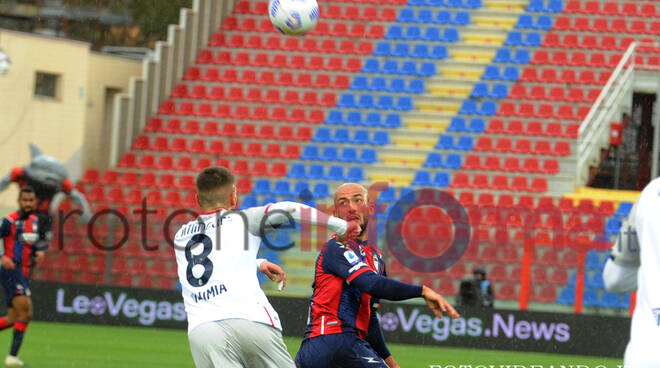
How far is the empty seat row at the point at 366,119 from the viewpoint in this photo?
19.5 meters

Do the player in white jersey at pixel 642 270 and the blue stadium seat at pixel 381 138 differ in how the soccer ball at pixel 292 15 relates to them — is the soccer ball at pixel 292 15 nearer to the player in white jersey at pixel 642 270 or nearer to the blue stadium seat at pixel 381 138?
the blue stadium seat at pixel 381 138

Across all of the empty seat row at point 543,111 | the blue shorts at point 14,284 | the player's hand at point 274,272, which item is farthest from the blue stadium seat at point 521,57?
the player's hand at point 274,272

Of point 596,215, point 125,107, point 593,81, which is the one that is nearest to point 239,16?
point 125,107

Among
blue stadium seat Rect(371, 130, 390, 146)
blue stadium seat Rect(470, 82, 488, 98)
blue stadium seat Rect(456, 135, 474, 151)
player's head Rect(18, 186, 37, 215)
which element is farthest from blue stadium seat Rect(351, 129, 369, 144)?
player's head Rect(18, 186, 37, 215)

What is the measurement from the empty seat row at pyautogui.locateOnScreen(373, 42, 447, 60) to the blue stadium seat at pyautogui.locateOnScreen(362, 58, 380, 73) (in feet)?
0.62

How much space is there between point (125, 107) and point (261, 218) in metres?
15.7

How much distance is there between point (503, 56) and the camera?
65.9ft

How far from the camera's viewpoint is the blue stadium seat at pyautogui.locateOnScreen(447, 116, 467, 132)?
62.6ft

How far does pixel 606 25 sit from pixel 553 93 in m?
1.88

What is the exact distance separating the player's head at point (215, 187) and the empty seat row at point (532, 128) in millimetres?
14172

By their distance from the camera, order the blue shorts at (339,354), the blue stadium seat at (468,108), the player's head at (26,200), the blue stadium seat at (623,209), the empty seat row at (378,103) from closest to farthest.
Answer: the blue shorts at (339,354), the player's head at (26,200), the blue stadium seat at (623,209), the blue stadium seat at (468,108), the empty seat row at (378,103)

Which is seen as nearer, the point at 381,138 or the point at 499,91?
the point at 381,138

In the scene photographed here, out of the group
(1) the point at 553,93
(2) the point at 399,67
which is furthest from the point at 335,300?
(2) the point at 399,67

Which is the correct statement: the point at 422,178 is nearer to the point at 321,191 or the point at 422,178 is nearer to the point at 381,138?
the point at 381,138
